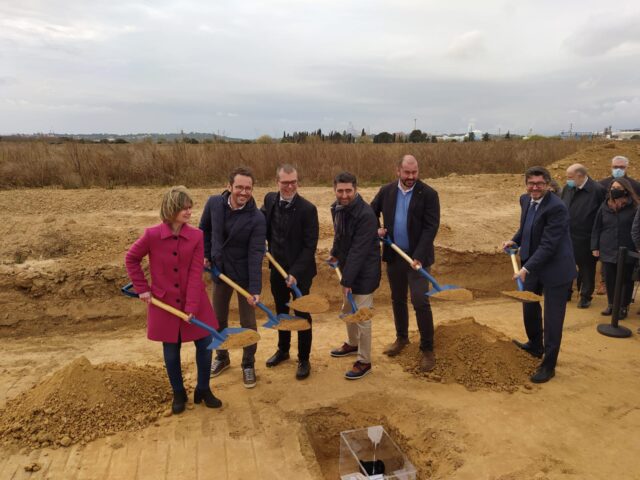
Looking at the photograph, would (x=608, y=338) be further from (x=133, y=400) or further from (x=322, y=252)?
(x=133, y=400)

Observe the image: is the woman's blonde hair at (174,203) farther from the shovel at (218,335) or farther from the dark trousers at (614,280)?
the dark trousers at (614,280)

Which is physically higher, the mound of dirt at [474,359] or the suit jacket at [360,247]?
the suit jacket at [360,247]

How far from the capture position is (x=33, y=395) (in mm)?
3699

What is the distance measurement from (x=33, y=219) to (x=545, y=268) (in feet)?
24.9

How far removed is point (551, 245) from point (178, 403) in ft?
10.8

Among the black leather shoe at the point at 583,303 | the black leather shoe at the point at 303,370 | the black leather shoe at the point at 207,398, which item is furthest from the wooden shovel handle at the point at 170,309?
the black leather shoe at the point at 583,303

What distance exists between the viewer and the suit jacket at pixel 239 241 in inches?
149

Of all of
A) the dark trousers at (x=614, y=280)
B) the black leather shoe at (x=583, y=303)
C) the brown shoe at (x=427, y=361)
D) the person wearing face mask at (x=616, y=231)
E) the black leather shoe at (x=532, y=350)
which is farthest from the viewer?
the black leather shoe at (x=583, y=303)

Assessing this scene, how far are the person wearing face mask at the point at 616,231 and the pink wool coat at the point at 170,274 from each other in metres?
4.92

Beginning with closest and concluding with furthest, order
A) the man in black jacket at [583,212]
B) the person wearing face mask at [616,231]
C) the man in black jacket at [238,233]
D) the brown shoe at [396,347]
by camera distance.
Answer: the man in black jacket at [238,233], the brown shoe at [396,347], the person wearing face mask at [616,231], the man in black jacket at [583,212]

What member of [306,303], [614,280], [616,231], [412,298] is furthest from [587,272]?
[306,303]

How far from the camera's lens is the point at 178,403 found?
3.74m

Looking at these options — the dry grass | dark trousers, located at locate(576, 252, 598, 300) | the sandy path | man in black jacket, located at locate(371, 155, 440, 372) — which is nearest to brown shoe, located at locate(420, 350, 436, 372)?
man in black jacket, located at locate(371, 155, 440, 372)

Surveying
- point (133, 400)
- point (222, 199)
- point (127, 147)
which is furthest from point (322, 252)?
point (127, 147)
